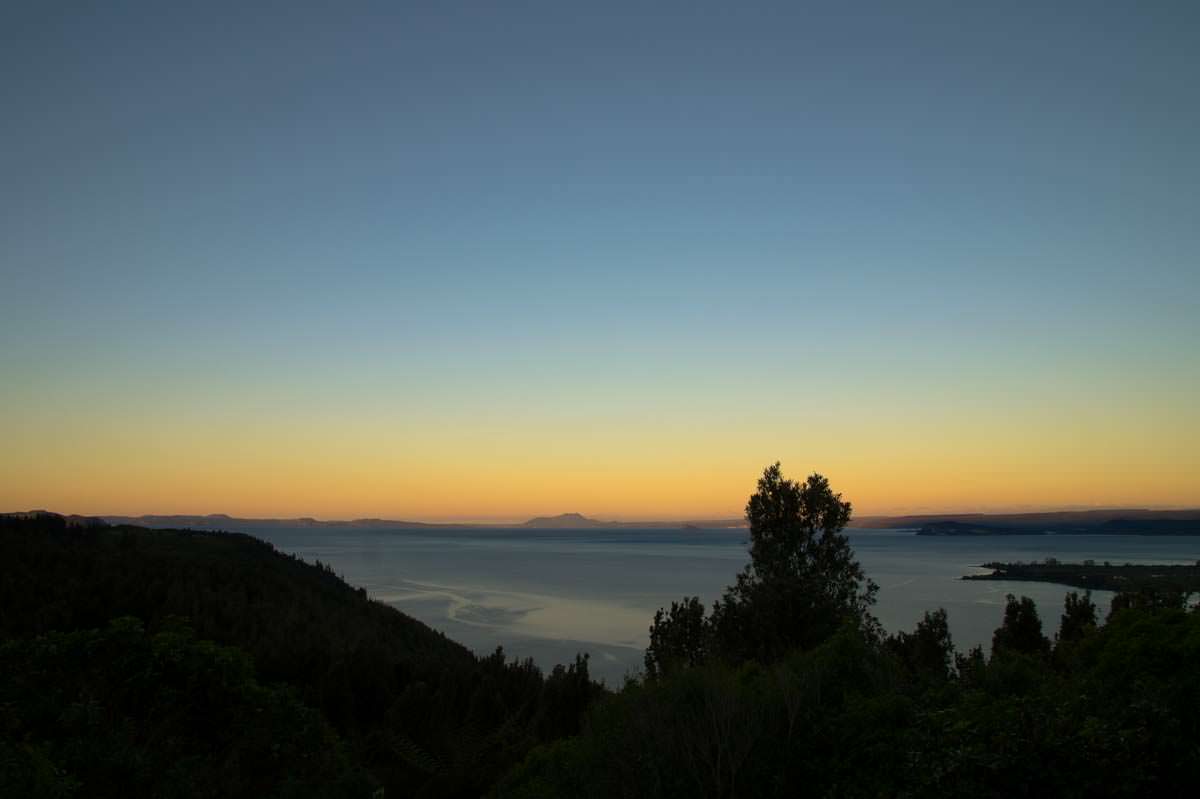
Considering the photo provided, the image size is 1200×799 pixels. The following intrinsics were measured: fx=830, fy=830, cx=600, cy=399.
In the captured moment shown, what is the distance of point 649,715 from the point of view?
359 inches

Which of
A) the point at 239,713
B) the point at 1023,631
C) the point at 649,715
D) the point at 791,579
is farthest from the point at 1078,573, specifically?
the point at 649,715

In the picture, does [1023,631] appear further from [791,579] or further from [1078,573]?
[1078,573]

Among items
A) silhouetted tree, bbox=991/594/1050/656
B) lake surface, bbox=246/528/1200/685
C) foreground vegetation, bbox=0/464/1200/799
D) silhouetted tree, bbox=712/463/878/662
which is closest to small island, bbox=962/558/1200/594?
lake surface, bbox=246/528/1200/685

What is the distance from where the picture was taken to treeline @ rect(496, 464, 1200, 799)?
7465 millimetres

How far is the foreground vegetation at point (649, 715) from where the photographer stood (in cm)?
795

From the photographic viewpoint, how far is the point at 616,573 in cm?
11025

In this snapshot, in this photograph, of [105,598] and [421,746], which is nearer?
[421,746]

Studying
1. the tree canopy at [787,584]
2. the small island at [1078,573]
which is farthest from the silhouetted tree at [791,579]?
the small island at [1078,573]

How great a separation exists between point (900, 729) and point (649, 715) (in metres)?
2.73

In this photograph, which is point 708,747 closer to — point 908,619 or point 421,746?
point 421,746

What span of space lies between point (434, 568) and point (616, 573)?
27.4 m

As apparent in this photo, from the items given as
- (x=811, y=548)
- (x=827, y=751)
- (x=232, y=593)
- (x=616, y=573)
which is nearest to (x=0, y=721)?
(x=827, y=751)

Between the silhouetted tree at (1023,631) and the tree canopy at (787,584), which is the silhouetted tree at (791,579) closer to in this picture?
the tree canopy at (787,584)

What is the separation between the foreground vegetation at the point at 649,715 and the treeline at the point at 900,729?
2 cm
